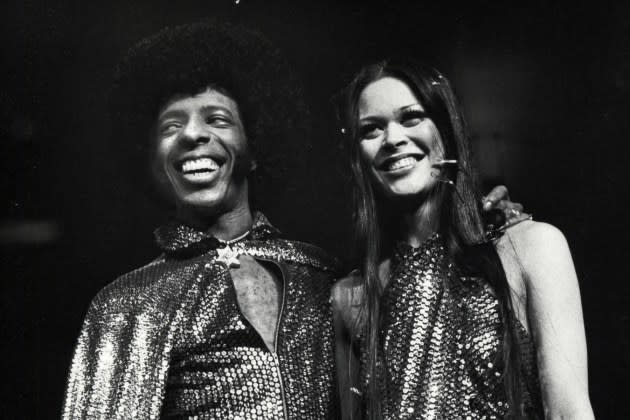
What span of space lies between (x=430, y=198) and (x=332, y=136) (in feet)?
2.20

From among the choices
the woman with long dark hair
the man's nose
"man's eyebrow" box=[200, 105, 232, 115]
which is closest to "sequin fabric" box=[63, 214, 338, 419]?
the woman with long dark hair

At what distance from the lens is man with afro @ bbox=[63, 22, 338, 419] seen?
2148 millimetres

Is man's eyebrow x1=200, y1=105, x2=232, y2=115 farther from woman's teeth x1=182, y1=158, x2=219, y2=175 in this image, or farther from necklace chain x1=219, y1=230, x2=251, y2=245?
necklace chain x1=219, y1=230, x2=251, y2=245

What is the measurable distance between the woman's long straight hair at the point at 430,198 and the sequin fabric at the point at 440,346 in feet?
0.10

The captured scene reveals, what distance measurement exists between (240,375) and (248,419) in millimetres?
116

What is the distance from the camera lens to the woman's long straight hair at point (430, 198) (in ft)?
6.82

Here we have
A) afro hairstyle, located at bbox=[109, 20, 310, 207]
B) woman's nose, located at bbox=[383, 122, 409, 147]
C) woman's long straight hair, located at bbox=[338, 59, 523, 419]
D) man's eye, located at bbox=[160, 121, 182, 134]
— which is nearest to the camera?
woman's long straight hair, located at bbox=[338, 59, 523, 419]

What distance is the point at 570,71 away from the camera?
254 cm

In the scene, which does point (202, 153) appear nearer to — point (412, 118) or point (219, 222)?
point (219, 222)

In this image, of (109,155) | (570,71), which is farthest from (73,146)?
(570,71)

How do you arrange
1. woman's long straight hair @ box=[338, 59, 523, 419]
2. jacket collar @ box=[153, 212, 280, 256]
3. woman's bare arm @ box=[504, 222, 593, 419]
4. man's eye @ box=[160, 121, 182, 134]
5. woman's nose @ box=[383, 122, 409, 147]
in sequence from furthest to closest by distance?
man's eye @ box=[160, 121, 182, 134] → jacket collar @ box=[153, 212, 280, 256] → woman's nose @ box=[383, 122, 409, 147] → woman's long straight hair @ box=[338, 59, 523, 419] → woman's bare arm @ box=[504, 222, 593, 419]

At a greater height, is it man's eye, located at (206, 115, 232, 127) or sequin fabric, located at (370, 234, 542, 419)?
man's eye, located at (206, 115, 232, 127)

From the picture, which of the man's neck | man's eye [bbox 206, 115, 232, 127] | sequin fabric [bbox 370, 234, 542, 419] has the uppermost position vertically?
man's eye [bbox 206, 115, 232, 127]

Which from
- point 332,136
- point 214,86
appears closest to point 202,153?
point 214,86
